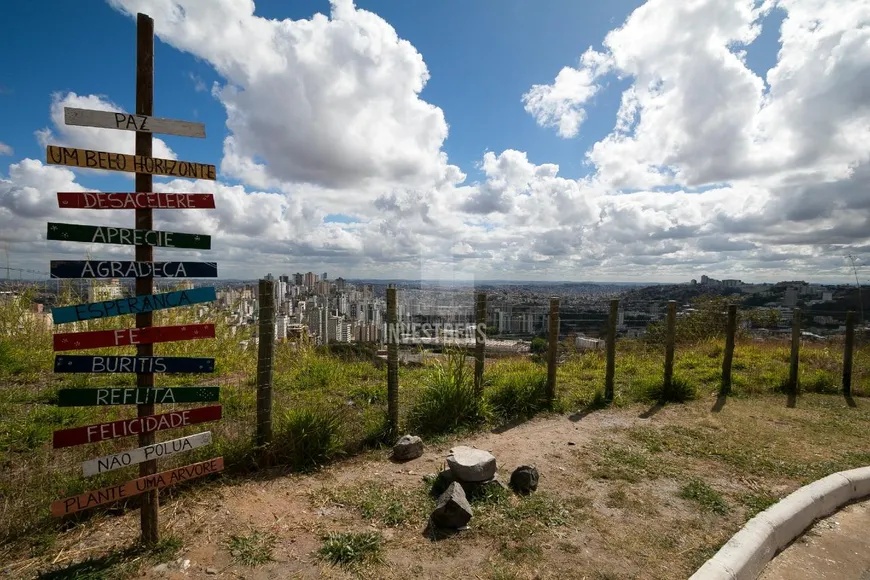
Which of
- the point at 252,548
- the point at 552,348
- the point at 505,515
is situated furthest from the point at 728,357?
the point at 252,548

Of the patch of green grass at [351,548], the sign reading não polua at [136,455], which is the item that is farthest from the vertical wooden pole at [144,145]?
the patch of green grass at [351,548]

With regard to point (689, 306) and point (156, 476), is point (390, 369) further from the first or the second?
point (689, 306)

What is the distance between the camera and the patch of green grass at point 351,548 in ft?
9.61

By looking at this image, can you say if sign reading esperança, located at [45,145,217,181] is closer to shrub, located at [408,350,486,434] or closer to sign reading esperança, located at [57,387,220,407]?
sign reading esperança, located at [57,387,220,407]

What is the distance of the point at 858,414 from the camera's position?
21.6ft

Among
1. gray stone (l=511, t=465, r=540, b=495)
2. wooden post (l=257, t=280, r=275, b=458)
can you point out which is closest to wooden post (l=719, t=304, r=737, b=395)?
gray stone (l=511, t=465, r=540, b=495)

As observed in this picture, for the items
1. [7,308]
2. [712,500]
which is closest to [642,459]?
[712,500]

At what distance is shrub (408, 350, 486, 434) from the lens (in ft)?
17.6

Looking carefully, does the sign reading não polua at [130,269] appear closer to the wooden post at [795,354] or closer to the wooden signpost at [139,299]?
the wooden signpost at [139,299]

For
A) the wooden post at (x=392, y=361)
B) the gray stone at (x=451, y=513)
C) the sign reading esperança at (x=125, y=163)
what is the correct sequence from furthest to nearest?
the wooden post at (x=392, y=361) < the gray stone at (x=451, y=513) < the sign reading esperança at (x=125, y=163)

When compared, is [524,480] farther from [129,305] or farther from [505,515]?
[129,305]

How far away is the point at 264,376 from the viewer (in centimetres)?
424

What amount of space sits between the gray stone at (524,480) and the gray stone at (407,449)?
109 centimetres

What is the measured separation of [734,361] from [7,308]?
14171mm
